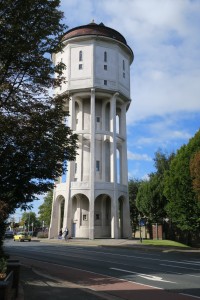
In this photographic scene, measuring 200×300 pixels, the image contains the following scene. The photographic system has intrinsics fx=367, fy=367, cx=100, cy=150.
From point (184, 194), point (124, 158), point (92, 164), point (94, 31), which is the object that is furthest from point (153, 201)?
point (94, 31)

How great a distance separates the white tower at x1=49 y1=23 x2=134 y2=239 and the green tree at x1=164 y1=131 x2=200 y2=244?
12.6 metres

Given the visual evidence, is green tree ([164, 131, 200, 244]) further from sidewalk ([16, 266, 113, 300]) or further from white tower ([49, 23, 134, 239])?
sidewalk ([16, 266, 113, 300])

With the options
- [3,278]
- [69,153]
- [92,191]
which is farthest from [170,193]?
[3,278]

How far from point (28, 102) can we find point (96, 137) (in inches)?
1498

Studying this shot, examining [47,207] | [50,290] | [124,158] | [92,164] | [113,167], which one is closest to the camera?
[50,290]

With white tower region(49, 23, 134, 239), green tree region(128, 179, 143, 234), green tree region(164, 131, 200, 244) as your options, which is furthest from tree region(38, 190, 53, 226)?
green tree region(164, 131, 200, 244)

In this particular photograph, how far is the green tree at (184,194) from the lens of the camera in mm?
35438

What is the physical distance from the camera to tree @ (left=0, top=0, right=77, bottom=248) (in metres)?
12.1

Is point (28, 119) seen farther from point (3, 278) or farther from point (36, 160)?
point (3, 278)

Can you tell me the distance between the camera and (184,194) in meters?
35.9

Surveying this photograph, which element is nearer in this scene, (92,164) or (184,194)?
(184,194)

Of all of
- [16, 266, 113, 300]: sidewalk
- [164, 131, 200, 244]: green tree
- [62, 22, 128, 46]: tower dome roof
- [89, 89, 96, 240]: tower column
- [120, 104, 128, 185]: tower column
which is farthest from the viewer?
[62, 22, 128, 46]: tower dome roof

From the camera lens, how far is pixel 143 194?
2154 inches

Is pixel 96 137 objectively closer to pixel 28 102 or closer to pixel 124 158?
pixel 124 158
